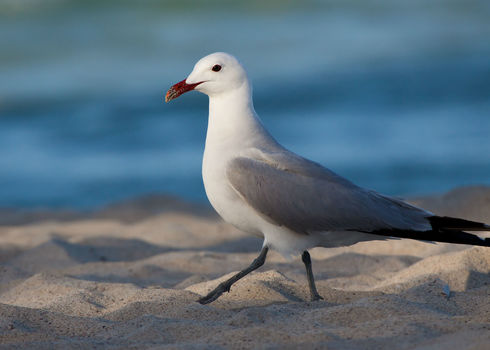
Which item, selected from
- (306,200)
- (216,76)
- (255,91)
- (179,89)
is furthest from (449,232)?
(255,91)

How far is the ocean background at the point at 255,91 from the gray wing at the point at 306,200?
574 cm

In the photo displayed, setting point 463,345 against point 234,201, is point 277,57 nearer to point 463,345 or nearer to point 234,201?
point 234,201

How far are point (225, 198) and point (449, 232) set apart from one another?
1.12 m

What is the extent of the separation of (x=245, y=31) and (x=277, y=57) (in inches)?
90.3

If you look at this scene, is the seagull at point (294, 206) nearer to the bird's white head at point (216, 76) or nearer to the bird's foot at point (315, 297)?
the bird's foot at point (315, 297)

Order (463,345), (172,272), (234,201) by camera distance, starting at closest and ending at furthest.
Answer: (463,345)
(234,201)
(172,272)

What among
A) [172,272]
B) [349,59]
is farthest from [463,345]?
[349,59]

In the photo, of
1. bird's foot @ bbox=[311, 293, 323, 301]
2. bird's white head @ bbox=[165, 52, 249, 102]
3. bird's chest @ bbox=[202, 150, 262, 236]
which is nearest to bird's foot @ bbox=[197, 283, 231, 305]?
bird's chest @ bbox=[202, 150, 262, 236]

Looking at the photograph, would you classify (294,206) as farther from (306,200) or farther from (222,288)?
(222,288)

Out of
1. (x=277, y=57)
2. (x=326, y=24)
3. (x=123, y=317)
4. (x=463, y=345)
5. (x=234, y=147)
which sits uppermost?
(x=326, y=24)

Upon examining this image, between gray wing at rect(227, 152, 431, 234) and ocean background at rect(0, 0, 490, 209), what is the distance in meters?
5.74

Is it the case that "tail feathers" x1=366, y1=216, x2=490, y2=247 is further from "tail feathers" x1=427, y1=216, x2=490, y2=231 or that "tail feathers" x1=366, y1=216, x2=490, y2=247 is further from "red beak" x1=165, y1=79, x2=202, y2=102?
"red beak" x1=165, y1=79, x2=202, y2=102

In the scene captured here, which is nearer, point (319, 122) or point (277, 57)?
point (319, 122)

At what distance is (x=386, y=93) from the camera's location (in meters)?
15.2
